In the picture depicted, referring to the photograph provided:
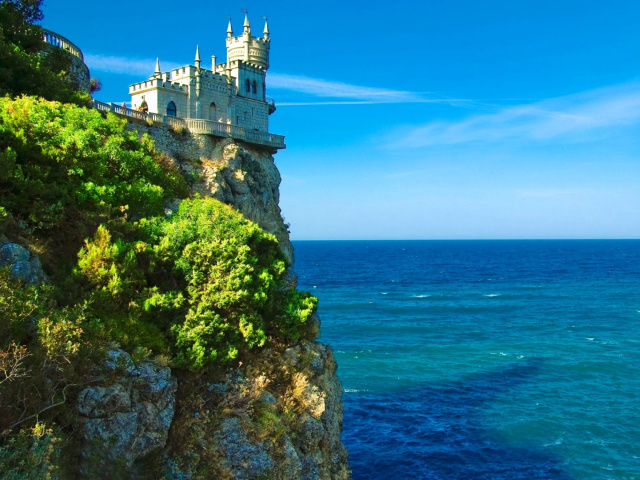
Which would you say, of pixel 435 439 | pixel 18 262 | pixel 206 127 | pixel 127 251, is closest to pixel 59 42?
pixel 206 127

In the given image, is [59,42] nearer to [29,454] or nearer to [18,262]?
[18,262]

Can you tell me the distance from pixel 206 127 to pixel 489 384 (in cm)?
3093

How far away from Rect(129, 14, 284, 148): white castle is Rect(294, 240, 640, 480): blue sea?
23926 millimetres

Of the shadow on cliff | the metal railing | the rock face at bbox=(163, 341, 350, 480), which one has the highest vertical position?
the metal railing

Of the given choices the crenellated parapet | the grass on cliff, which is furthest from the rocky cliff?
the crenellated parapet

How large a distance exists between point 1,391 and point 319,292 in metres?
85.4

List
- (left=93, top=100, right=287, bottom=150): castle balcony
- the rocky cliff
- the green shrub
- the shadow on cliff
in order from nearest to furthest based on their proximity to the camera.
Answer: the green shrub < the rocky cliff < the shadow on cliff < (left=93, top=100, right=287, bottom=150): castle balcony

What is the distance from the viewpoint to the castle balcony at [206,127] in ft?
108

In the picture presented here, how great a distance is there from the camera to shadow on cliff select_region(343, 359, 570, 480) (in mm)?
31312

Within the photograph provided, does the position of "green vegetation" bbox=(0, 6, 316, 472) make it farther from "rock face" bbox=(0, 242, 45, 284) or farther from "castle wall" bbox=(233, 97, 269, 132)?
"castle wall" bbox=(233, 97, 269, 132)

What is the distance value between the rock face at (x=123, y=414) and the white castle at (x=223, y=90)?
24.0m

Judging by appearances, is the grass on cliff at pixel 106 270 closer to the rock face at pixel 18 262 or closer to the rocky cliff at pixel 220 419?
the rock face at pixel 18 262

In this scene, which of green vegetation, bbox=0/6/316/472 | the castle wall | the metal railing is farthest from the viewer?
the castle wall

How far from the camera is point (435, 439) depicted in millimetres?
35250
